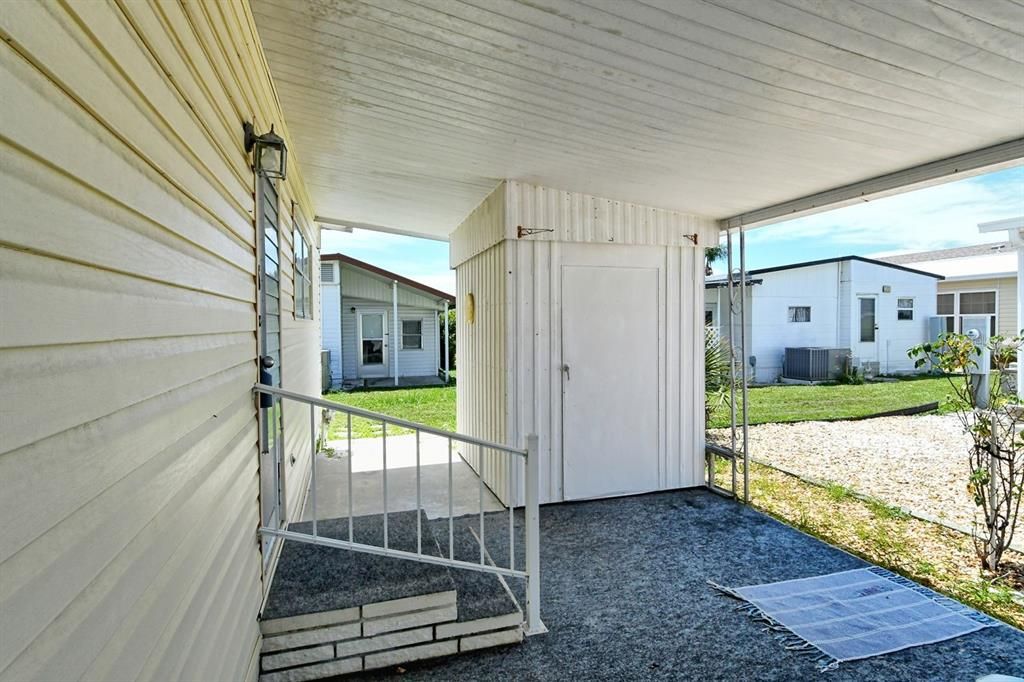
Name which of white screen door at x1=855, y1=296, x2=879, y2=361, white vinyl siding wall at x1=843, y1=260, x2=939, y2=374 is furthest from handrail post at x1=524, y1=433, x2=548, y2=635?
white screen door at x1=855, y1=296, x2=879, y2=361

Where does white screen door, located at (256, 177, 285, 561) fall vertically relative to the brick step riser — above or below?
above

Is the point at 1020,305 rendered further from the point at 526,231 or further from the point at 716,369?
the point at 526,231

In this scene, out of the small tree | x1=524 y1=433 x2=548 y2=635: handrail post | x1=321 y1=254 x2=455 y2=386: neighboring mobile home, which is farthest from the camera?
x1=321 y1=254 x2=455 y2=386: neighboring mobile home

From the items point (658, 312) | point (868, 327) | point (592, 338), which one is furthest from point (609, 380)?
point (868, 327)

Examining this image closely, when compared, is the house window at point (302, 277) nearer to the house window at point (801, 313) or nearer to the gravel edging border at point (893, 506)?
the gravel edging border at point (893, 506)

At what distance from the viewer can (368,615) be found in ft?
8.00

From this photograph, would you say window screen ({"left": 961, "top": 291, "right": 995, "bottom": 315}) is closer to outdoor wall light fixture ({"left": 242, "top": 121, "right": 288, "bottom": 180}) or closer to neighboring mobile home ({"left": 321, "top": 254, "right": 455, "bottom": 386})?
neighboring mobile home ({"left": 321, "top": 254, "right": 455, "bottom": 386})

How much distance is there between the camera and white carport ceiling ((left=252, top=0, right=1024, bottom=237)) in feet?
6.47

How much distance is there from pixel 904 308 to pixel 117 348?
17.5 meters

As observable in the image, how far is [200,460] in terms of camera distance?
1.58 metres

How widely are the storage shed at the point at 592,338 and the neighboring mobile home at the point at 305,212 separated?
3cm

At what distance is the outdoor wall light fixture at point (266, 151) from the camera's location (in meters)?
2.45

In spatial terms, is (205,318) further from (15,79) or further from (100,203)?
(15,79)

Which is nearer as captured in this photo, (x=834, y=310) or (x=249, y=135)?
(x=249, y=135)
